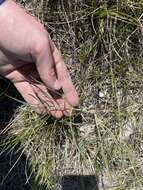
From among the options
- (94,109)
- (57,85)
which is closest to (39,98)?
(57,85)

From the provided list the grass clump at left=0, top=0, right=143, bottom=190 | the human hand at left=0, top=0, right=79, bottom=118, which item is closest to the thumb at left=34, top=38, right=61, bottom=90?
the human hand at left=0, top=0, right=79, bottom=118

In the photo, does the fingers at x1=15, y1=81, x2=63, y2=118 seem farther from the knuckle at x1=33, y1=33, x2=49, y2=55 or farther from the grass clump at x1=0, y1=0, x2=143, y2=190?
the knuckle at x1=33, y1=33, x2=49, y2=55

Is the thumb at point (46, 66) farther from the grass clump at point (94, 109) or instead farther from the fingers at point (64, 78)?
the grass clump at point (94, 109)

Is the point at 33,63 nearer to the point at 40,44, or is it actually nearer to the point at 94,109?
the point at 40,44

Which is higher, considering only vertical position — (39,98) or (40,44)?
(40,44)

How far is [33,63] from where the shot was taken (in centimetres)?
173

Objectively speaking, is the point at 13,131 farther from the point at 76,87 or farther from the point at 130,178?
the point at 130,178

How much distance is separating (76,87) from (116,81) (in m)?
0.14

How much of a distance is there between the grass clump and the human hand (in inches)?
2.7

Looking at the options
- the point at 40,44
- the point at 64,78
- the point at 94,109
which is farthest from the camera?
the point at 94,109

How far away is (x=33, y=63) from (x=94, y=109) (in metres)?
0.28

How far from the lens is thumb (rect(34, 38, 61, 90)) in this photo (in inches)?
63.1

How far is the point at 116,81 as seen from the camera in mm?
1794

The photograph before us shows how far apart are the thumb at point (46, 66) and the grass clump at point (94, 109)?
143mm
